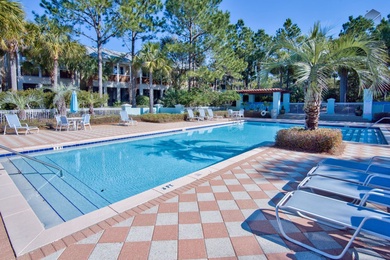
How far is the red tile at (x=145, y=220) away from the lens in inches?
120

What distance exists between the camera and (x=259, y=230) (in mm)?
2881

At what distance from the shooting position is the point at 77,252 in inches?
96.7

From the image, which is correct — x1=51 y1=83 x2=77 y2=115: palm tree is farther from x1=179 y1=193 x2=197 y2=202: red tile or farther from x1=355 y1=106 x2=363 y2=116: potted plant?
x1=355 y1=106 x2=363 y2=116: potted plant

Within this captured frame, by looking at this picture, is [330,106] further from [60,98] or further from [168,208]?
[168,208]

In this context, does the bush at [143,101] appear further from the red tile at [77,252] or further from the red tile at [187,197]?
the red tile at [77,252]

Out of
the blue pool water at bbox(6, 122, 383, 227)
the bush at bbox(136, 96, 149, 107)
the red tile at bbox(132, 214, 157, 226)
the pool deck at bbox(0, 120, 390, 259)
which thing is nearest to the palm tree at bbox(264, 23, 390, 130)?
the blue pool water at bbox(6, 122, 383, 227)

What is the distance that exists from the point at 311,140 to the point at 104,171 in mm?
6408

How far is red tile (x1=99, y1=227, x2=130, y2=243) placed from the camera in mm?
2672

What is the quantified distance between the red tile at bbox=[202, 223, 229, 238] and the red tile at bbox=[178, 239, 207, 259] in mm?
164

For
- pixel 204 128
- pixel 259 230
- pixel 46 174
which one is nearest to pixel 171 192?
pixel 259 230

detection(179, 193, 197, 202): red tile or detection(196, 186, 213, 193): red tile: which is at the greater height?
detection(196, 186, 213, 193): red tile

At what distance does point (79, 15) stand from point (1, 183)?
19557 millimetres

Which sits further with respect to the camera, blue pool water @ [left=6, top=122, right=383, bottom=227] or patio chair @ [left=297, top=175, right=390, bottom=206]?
blue pool water @ [left=6, top=122, right=383, bottom=227]

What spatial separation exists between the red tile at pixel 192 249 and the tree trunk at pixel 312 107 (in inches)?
253
